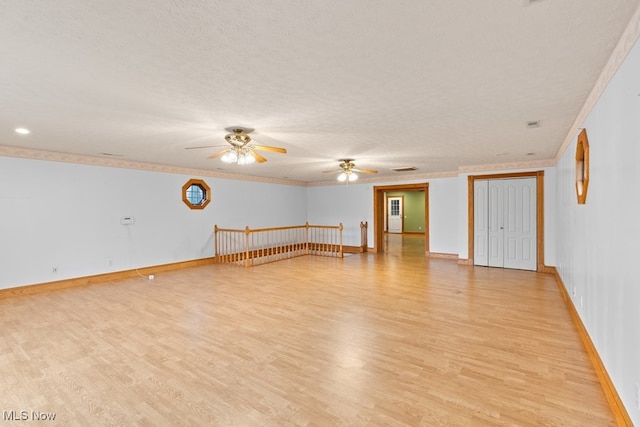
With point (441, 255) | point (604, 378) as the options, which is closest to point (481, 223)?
point (441, 255)

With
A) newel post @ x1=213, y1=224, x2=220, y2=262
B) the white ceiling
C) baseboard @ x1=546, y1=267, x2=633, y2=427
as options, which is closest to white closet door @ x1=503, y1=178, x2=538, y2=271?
the white ceiling

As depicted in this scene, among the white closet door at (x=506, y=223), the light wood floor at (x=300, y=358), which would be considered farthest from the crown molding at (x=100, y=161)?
the white closet door at (x=506, y=223)

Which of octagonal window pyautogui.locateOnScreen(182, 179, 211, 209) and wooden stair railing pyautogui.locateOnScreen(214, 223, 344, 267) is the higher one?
octagonal window pyautogui.locateOnScreen(182, 179, 211, 209)

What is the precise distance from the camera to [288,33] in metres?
1.71

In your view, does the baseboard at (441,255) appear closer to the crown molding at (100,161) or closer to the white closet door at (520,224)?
the white closet door at (520,224)

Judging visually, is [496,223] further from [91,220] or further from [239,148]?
[91,220]

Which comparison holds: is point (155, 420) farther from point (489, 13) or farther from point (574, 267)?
point (574, 267)

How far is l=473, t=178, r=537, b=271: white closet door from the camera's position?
6406 mm

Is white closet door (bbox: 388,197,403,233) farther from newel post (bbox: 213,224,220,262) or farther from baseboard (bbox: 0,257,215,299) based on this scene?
baseboard (bbox: 0,257,215,299)

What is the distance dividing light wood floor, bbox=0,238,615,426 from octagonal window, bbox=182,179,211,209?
9.05ft

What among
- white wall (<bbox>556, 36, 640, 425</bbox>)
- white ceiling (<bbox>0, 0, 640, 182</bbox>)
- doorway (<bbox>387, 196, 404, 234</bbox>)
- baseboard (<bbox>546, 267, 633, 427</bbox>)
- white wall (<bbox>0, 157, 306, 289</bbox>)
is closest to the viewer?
white ceiling (<bbox>0, 0, 640, 182</bbox>)

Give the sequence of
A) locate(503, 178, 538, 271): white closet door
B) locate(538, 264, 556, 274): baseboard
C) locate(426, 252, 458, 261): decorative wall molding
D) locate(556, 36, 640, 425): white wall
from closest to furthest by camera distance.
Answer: locate(556, 36, 640, 425): white wall, locate(538, 264, 556, 274): baseboard, locate(503, 178, 538, 271): white closet door, locate(426, 252, 458, 261): decorative wall molding

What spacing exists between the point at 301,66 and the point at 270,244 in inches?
307

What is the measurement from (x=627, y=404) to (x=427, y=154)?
4288 millimetres
